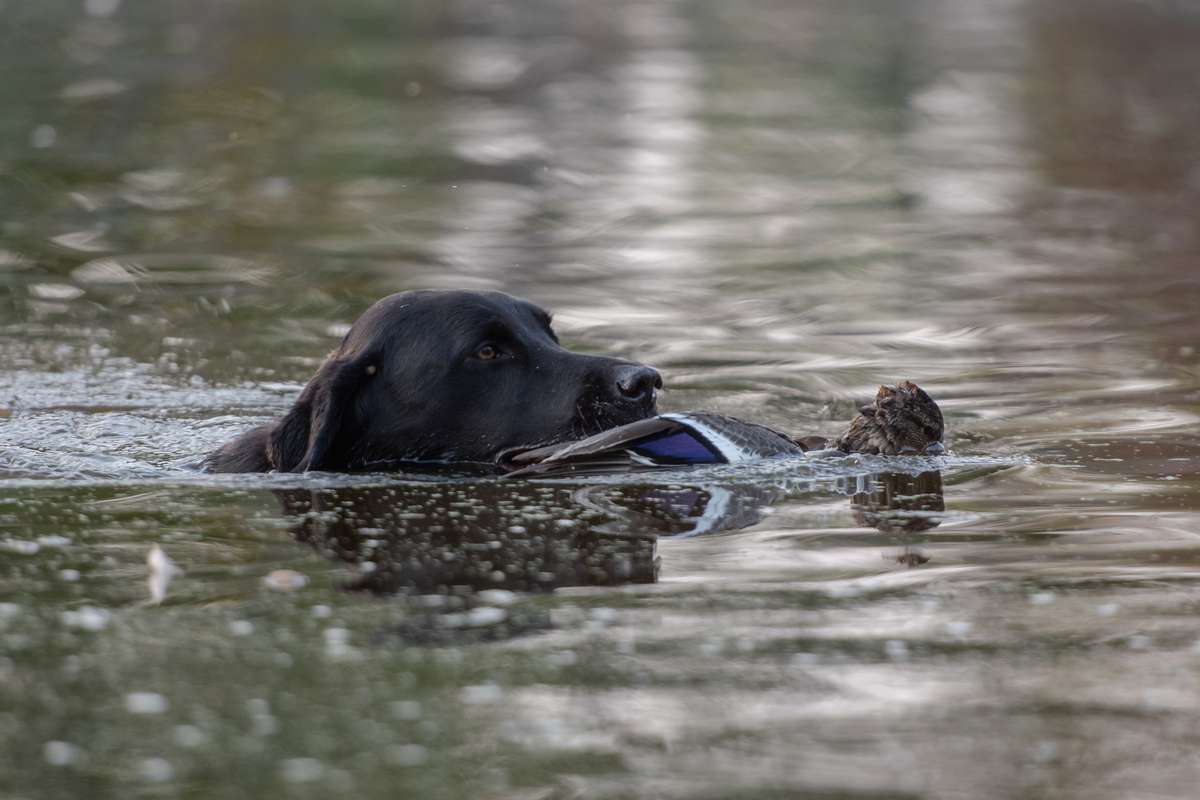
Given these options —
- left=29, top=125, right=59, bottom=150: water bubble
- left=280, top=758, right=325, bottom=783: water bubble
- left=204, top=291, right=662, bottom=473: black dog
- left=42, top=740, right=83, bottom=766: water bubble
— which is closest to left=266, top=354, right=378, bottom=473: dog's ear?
left=204, top=291, right=662, bottom=473: black dog

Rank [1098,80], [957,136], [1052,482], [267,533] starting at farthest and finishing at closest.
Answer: [1098,80] → [957,136] → [1052,482] → [267,533]

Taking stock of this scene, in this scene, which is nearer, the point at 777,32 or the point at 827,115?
the point at 827,115

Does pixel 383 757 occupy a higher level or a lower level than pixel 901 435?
lower

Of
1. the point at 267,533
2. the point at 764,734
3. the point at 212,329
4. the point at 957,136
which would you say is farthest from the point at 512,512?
the point at 957,136

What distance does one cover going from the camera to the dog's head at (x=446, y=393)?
A: 20.6 ft

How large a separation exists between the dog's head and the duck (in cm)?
16

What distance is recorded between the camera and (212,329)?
9500mm

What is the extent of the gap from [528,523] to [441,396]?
41.6 inches

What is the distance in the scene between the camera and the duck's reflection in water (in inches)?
191

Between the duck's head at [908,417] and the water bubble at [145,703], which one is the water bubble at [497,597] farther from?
the duck's head at [908,417]

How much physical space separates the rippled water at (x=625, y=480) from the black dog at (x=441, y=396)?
25 centimetres

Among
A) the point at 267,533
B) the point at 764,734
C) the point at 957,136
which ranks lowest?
the point at 764,734

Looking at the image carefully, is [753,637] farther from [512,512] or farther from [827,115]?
[827,115]

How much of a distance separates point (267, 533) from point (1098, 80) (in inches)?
692
